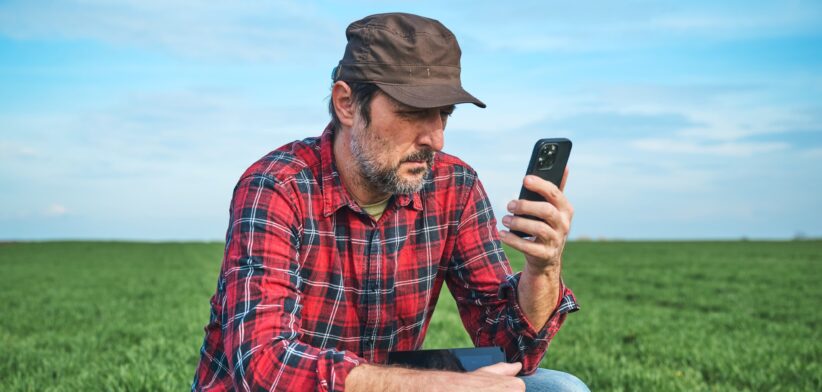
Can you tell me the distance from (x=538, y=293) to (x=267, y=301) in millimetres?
977

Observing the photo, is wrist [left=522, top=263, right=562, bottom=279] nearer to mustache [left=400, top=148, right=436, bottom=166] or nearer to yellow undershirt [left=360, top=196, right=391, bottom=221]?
mustache [left=400, top=148, right=436, bottom=166]

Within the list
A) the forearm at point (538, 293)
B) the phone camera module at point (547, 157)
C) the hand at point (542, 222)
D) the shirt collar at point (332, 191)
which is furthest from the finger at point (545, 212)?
the shirt collar at point (332, 191)

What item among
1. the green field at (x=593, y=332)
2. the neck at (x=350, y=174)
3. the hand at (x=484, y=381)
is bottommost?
the green field at (x=593, y=332)

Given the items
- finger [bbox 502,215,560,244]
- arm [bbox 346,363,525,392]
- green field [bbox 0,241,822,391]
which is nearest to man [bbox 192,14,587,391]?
finger [bbox 502,215,560,244]

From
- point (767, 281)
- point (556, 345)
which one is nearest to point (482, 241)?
point (556, 345)

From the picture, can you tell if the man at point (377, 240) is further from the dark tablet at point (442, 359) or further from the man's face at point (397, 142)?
the dark tablet at point (442, 359)

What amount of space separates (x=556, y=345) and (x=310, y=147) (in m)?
6.28

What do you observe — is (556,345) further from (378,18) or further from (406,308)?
(378,18)

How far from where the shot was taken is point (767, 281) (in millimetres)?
20125

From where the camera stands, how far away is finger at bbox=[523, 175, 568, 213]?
2.17 meters

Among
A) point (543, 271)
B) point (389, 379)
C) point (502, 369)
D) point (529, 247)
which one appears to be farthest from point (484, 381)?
point (543, 271)

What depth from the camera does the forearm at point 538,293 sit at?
252 cm

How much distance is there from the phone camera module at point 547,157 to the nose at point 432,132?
1.63ft

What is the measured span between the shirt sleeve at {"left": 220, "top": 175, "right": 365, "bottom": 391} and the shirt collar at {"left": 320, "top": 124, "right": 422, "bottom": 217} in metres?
0.16
